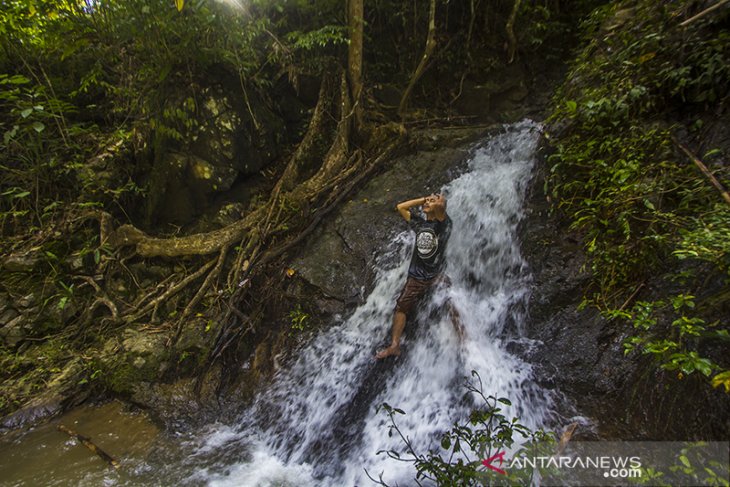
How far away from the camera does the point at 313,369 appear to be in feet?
13.8

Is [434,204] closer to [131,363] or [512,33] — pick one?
[131,363]

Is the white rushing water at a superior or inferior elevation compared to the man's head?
inferior

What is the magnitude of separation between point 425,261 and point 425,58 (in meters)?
3.98

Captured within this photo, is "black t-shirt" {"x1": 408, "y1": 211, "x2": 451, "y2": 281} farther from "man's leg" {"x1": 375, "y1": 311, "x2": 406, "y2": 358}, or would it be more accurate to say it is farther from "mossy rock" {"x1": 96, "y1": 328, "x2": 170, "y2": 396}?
"mossy rock" {"x1": 96, "y1": 328, "x2": 170, "y2": 396}

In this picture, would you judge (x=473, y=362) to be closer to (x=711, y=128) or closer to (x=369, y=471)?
(x=369, y=471)

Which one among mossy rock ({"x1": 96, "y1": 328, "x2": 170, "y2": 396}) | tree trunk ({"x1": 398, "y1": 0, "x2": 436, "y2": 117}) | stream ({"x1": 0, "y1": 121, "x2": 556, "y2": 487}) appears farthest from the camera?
tree trunk ({"x1": 398, "y1": 0, "x2": 436, "y2": 117})

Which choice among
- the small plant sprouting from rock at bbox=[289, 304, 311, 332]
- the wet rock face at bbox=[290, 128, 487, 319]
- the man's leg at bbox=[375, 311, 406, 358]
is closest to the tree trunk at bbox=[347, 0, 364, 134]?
the wet rock face at bbox=[290, 128, 487, 319]

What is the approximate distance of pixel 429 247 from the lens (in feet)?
12.3

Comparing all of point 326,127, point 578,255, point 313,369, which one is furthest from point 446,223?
point 326,127

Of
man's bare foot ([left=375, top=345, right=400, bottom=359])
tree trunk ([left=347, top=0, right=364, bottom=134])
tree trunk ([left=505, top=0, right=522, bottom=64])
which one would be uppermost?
tree trunk ([left=505, top=0, right=522, bottom=64])

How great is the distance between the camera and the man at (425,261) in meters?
3.77

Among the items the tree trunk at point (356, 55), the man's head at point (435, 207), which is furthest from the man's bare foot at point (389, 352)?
the tree trunk at point (356, 55)

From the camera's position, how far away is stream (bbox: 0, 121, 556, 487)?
3.17 metres

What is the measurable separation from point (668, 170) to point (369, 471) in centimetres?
383
